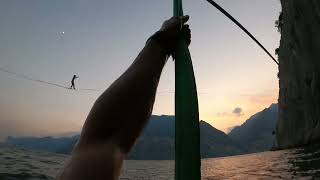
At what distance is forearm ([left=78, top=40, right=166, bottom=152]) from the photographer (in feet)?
6.39

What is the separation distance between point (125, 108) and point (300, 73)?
5360cm

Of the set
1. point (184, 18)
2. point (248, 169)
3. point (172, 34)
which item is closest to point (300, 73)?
point (248, 169)

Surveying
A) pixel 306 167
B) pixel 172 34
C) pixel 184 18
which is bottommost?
pixel 306 167

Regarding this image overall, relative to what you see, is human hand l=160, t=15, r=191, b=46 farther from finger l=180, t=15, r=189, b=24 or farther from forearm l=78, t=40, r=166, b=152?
forearm l=78, t=40, r=166, b=152

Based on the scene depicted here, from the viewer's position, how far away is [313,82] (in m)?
47.9

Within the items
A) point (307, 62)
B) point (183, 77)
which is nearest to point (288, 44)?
point (307, 62)

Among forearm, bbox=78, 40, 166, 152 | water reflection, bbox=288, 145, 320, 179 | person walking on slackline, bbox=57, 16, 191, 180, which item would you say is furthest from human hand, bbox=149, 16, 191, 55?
water reflection, bbox=288, 145, 320, 179

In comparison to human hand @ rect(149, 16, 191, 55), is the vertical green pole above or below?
below

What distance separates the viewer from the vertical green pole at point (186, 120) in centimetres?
230

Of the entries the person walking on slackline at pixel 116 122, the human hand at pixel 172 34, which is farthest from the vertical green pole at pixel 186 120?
the person walking on slackline at pixel 116 122

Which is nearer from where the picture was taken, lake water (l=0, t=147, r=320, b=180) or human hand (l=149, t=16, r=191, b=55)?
human hand (l=149, t=16, r=191, b=55)

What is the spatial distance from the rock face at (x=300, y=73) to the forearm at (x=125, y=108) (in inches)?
1807

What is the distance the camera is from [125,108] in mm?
2039

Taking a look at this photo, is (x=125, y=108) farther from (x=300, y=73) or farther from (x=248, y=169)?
(x=300, y=73)
